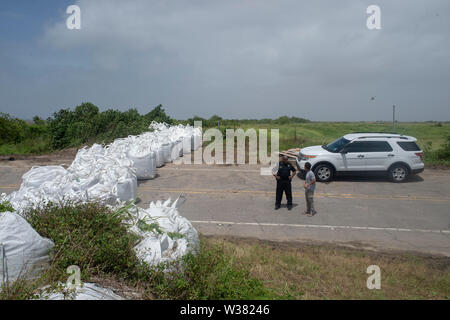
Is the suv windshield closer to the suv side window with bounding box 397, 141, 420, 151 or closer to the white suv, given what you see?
the white suv

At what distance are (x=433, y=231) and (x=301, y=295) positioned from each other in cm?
497

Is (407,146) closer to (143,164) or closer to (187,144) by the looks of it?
(143,164)

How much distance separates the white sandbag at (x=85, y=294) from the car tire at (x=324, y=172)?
9674 mm

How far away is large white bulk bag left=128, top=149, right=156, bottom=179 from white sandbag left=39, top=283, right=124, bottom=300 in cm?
859

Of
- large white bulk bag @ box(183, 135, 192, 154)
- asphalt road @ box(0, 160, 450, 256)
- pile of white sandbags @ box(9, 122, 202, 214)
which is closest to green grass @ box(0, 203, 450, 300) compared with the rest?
pile of white sandbags @ box(9, 122, 202, 214)

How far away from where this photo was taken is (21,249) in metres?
3.42

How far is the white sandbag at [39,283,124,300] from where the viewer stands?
310 cm

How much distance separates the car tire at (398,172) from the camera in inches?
471

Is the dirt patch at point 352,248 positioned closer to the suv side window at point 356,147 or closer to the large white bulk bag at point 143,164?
the large white bulk bag at point 143,164

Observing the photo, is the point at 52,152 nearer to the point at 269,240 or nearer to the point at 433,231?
the point at 269,240

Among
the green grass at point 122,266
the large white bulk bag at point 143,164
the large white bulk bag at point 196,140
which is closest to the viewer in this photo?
the green grass at point 122,266

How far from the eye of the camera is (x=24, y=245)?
345 cm

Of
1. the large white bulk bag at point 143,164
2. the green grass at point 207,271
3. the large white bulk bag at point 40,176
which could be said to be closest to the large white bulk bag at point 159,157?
the large white bulk bag at point 143,164

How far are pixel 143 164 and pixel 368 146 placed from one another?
8.28 m
